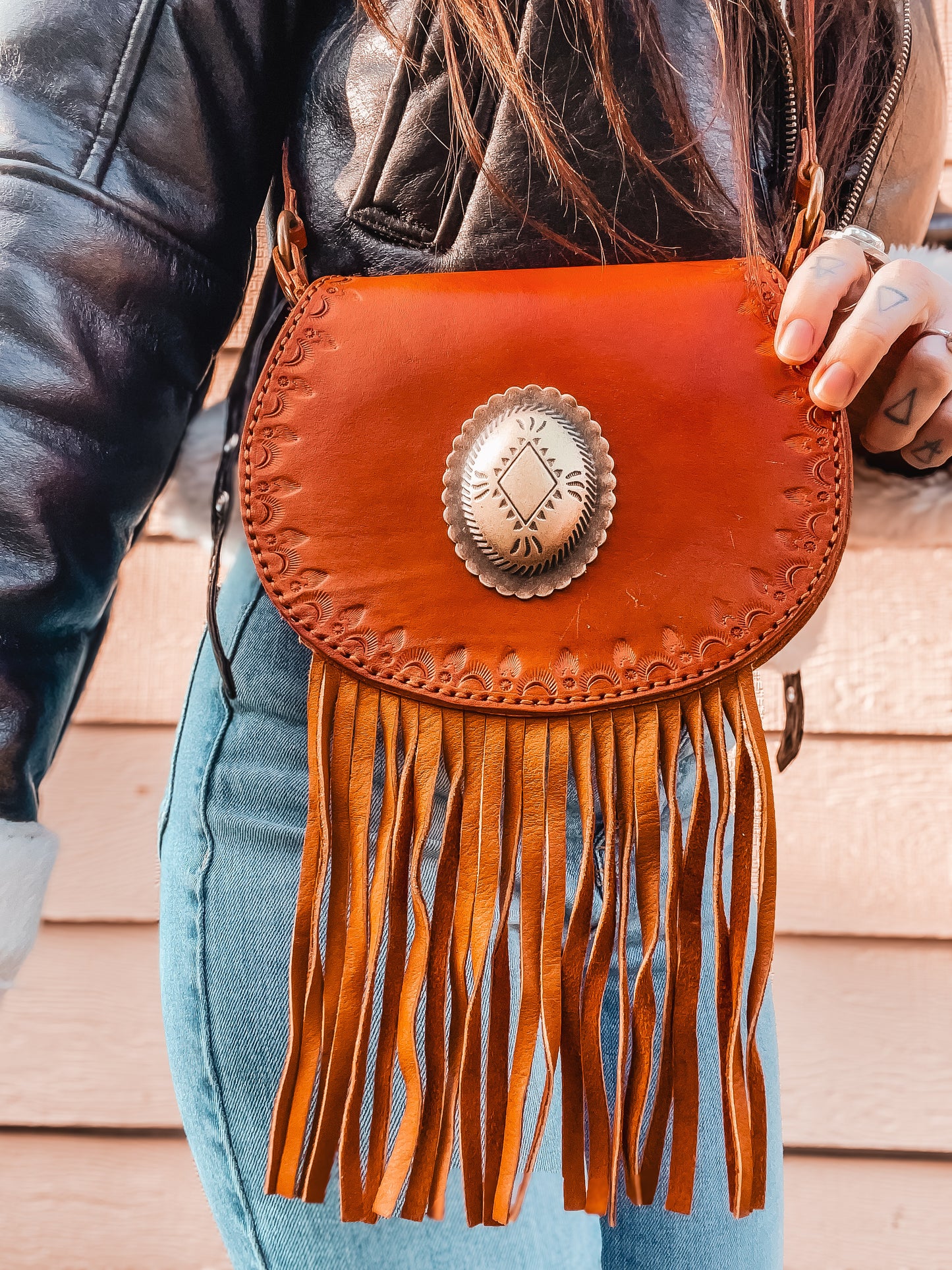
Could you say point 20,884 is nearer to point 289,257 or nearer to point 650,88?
point 289,257

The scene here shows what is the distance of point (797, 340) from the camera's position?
0.43 meters

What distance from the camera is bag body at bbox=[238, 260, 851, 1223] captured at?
17.3 inches

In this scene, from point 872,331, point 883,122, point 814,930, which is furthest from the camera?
point 814,930

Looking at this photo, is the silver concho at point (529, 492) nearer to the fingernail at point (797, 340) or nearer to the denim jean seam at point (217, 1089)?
the fingernail at point (797, 340)

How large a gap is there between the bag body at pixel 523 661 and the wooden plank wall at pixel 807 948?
630 millimetres

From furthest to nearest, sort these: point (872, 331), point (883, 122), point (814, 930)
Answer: point (814, 930), point (883, 122), point (872, 331)

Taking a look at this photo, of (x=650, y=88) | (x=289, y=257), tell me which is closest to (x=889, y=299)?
(x=650, y=88)

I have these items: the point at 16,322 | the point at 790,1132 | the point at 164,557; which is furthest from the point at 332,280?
the point at 790,1132

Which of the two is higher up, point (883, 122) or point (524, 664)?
point (883, 122)

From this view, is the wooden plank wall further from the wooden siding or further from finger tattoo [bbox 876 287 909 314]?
finger tattoo [bbox 876 287 909 314]

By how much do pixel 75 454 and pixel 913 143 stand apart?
58cm

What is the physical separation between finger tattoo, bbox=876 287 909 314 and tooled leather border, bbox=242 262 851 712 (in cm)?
4

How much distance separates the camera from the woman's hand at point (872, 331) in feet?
1.37

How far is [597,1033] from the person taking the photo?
441mm
